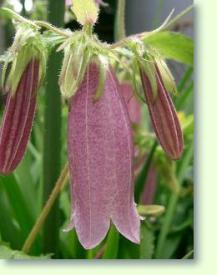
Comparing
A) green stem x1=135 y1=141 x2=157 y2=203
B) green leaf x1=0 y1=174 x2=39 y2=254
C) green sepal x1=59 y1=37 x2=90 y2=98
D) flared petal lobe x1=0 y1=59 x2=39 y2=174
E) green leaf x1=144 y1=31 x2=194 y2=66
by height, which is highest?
green leaf x1=144 y1=31 x2=194 y2=66

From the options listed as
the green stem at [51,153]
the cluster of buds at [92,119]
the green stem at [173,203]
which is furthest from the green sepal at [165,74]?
the green stem at [173,203]

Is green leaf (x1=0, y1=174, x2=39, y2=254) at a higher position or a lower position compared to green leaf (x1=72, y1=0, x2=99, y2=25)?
lower

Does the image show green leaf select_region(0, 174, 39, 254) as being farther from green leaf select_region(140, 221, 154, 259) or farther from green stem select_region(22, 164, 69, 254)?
green leaf select_region(140, 221, 154, 259)

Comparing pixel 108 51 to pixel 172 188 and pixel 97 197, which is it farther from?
pixel 172 188

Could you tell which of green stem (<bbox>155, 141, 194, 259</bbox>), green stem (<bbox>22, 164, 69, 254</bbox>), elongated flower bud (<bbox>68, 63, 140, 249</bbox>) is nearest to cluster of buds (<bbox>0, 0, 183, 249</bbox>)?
elongated flower bud (<bbox>68, 63, 140, 249</bbox>)

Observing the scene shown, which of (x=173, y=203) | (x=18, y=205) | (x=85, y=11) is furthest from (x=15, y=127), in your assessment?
(x=173, y=203)

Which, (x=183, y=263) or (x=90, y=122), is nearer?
(x=90, y=122)
